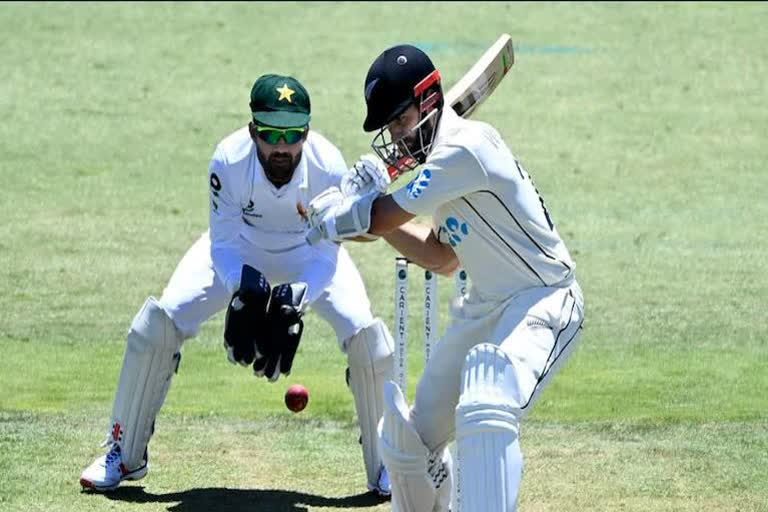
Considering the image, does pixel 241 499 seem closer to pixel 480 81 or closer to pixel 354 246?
pixel 480 81

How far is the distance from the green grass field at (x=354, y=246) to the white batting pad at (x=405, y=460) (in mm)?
970

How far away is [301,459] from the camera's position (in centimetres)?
757

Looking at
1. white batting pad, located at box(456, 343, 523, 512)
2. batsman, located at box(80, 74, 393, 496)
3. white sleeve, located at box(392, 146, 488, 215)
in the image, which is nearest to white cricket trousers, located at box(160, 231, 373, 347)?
batsman, located at box(80, 74, 393, 496)

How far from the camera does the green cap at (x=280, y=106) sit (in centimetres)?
684

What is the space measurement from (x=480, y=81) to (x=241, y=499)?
2.06m

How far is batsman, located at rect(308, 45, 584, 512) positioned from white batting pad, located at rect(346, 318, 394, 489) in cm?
113

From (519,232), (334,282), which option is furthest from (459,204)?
(334,282)

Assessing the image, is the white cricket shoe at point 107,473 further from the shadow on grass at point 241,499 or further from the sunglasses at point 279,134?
the sunglasses at point 279,134

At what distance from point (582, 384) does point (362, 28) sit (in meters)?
9.63

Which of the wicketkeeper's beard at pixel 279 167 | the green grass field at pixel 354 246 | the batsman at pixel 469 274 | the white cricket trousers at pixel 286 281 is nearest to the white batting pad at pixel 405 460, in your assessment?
the batsman at pixel 469 274

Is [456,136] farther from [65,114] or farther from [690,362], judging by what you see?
[65,114]

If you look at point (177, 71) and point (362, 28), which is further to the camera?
point (362, 28)

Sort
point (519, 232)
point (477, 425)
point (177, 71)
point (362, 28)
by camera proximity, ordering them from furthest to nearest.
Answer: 1. point (362, 28)
2. point (177, 71)
3. point (519, 232)
4. point (477, 425)

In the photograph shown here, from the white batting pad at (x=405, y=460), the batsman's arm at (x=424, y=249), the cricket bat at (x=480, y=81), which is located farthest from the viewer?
the cricket bat at (x=480, y=81)
